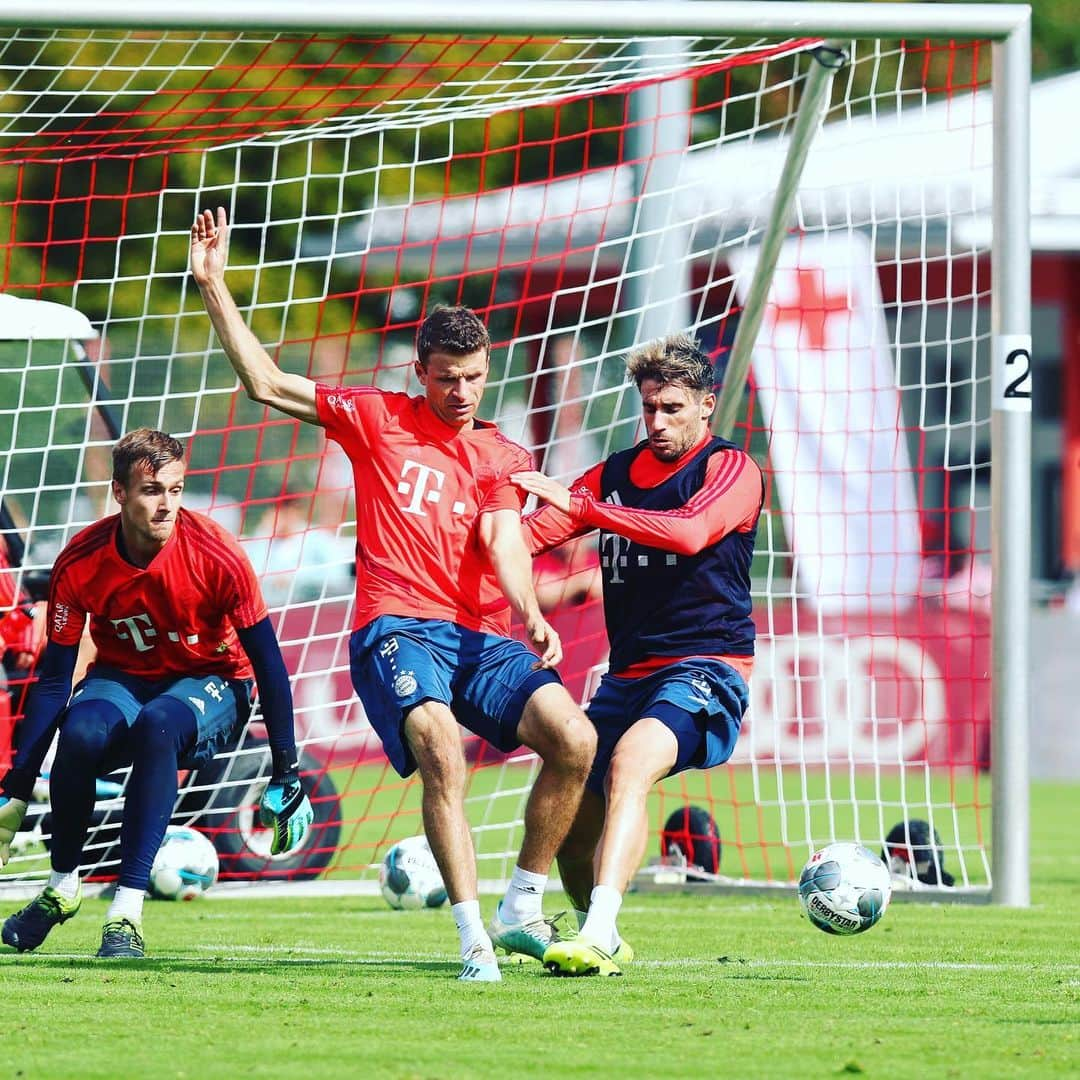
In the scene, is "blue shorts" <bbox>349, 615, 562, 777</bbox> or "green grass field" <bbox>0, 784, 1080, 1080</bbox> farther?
"blue shorts" <bbox>349, 615, 562, 777</bbox>

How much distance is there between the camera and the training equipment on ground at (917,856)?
8.28 metres

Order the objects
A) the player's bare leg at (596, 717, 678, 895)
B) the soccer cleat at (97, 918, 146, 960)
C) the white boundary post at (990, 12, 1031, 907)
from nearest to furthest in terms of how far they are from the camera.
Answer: the player's bare leg at (596, 717, 678, 895), the soccer cleat at (97, 918, 146, 960), the white boundary post at (990, 12, 1031, 907)

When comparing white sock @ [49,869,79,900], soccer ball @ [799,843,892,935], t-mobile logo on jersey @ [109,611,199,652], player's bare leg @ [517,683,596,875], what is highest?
t-mobile logo on jersey @ [109,611,199,652]

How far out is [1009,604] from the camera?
791cm

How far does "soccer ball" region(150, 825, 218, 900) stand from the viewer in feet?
26.5

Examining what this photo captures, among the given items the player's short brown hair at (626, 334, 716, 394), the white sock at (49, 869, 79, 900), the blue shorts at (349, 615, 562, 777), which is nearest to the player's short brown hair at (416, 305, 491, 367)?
the player's short brown hair at (626, 334, 716, 394)

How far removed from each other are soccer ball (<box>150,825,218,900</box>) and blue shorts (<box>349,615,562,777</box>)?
2.55m

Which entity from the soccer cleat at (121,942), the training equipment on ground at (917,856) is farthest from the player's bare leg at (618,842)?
the training equipment on ground at (917,856)

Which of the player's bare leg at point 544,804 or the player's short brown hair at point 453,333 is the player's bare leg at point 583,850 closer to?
the player's bare leg at point 544,804

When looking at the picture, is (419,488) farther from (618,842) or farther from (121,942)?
(121,942)

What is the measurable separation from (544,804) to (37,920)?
65.2 inches

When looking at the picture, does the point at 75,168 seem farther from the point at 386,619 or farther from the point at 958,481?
the point at 386,619

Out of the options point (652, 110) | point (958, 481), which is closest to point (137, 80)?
point (958, 481)

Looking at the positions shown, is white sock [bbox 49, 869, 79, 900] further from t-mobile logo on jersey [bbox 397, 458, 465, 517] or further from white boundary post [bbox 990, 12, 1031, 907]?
white boundary post [bbox 990, 12, 1031, 907]
